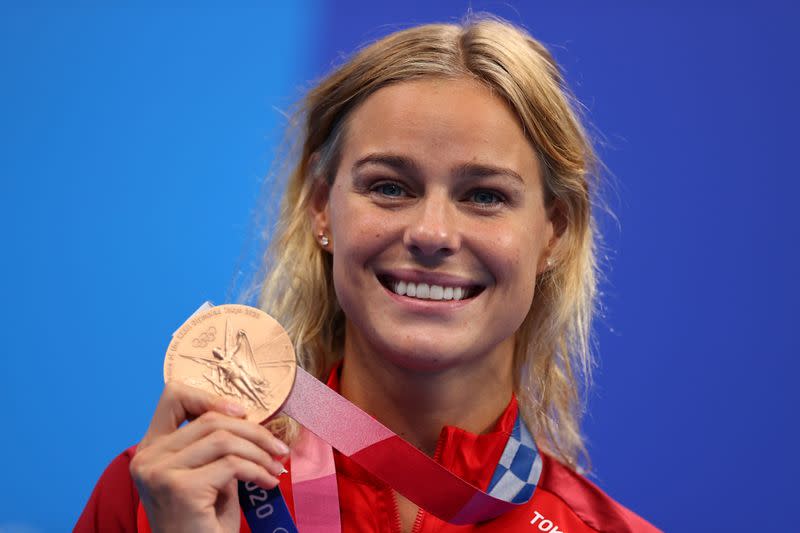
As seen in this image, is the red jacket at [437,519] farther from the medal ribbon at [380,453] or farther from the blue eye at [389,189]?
the blue eye at [389,189]

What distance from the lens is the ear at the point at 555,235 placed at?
2.16m

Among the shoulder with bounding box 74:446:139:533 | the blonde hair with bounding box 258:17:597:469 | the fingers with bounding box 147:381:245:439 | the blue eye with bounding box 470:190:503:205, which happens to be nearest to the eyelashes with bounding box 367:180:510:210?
Result: the blue eye with bounding box 470:190:503:205

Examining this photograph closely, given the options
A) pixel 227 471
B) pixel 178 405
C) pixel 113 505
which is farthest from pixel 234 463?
pixel 113 505

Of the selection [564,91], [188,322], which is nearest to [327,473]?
[188,322]

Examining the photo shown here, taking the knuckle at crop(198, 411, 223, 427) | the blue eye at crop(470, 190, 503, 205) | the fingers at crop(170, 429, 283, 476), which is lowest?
the fingers at crop(170, 429, 283, 476)

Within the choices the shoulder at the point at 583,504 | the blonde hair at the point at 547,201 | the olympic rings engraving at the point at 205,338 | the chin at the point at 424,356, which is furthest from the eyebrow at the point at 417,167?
the shoulder at the point at 583,504

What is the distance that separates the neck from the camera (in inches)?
79.2

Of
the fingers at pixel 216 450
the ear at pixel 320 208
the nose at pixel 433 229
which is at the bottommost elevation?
the fingers at pixel 216 450

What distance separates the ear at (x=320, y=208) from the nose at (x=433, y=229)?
11.6 inches

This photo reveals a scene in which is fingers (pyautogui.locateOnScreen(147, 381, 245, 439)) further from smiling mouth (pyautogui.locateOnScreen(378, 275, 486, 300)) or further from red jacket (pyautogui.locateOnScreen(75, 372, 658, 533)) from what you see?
smiling mouth (pyautogui.locateOnScreen(378, 275, 486, 300))

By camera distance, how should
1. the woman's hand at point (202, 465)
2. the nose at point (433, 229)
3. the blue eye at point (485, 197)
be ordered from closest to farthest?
the woman's hand at point (202, 465) < the nose at point (433, 229) < the blue eye at point (485, 197)

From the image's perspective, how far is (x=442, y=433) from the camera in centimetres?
200

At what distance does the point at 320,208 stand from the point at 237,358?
1.78 feet

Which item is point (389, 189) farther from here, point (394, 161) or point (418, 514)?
point (418, 514)
